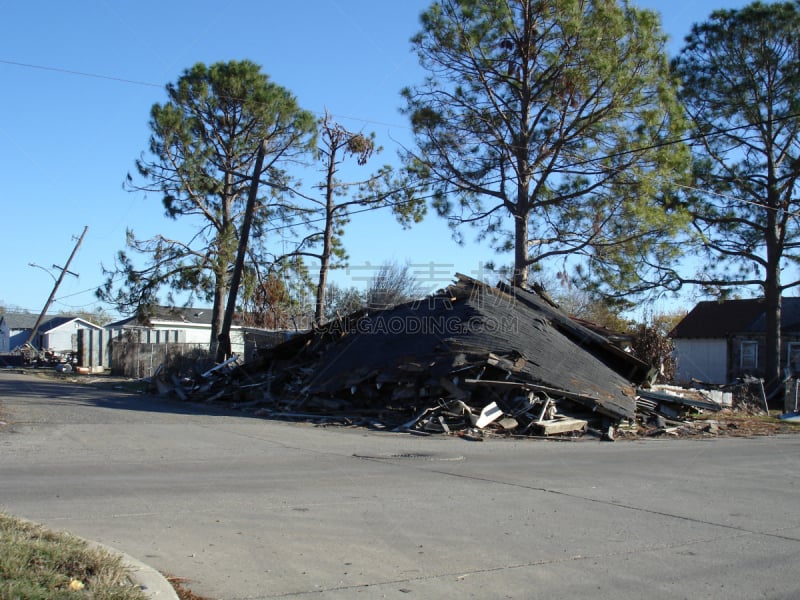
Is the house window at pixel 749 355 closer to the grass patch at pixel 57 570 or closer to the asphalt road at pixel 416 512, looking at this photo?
the asphalt road at pixel 416 512

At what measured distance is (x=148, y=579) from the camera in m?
4.84

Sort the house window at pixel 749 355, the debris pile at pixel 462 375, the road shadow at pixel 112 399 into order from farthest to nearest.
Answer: the house window at pixel 749 355 < the road shadow at pixel 112 399 < the debris pile at pixel 462 375

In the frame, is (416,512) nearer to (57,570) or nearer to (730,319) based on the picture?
(57,570)

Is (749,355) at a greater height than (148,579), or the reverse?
(749,355)

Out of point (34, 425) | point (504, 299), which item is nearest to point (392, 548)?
point (34, 425)

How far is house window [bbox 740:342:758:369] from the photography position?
1585 inches

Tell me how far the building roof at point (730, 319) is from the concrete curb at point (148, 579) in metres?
39.2

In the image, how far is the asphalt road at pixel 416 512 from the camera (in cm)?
551

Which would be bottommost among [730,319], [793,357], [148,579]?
[148,579]

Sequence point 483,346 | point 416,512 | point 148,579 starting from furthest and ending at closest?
point 483,346, point 416,512, point 148,579

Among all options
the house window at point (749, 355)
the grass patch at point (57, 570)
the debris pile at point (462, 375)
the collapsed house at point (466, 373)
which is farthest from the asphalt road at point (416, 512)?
the house window at point (749, 355)

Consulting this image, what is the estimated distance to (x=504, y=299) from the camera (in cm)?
2086

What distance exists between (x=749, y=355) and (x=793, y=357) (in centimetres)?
278

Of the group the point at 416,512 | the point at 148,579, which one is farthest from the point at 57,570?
the point at 416,512
